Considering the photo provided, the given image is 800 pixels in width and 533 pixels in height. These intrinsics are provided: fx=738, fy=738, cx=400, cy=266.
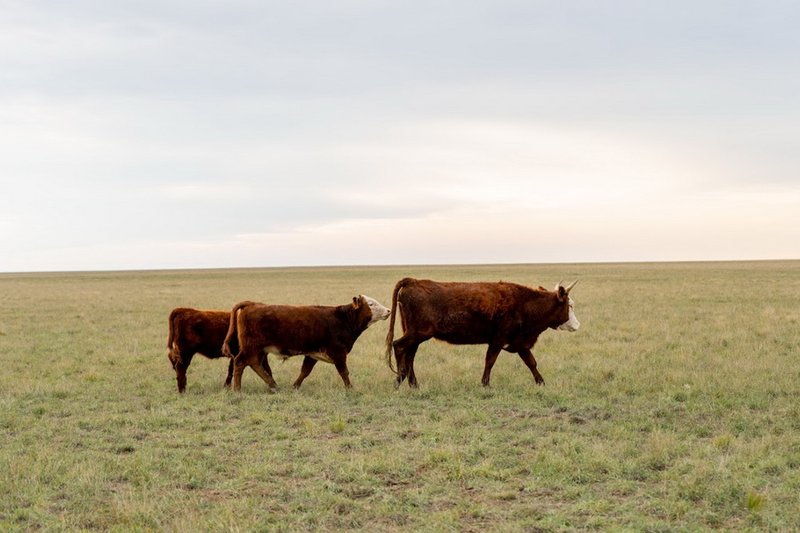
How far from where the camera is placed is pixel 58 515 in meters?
6.16

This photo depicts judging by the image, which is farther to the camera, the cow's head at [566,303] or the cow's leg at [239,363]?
the cow's head at [566,303]

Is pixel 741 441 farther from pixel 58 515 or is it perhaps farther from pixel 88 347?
pixel 88 347

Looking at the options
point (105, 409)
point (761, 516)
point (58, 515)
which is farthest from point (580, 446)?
point (105, 409)

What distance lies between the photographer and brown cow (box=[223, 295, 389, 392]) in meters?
11.4

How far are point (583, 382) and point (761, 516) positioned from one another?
6437mm

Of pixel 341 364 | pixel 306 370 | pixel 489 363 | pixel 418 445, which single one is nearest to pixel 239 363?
pixel 306 370

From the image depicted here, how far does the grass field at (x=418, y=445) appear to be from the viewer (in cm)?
607

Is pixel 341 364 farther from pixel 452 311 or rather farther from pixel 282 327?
pixel 452 311

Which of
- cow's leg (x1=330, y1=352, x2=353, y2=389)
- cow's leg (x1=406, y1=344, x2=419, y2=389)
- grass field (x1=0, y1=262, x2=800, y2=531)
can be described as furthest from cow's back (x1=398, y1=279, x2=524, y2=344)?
cow's leg (x1=330, y1=352, x2=353, y2=389)

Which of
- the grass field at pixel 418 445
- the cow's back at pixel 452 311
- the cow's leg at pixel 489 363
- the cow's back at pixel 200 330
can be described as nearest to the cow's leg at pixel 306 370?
the grass field at pixel 418 445

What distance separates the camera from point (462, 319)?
11.9 metres

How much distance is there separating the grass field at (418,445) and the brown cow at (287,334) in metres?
0.52

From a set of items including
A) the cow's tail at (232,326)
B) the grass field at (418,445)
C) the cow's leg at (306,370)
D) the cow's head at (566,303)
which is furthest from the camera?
the cow's head at (566,303)

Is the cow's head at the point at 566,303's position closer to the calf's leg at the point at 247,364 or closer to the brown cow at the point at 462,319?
the brown cow at the point at 462,319
